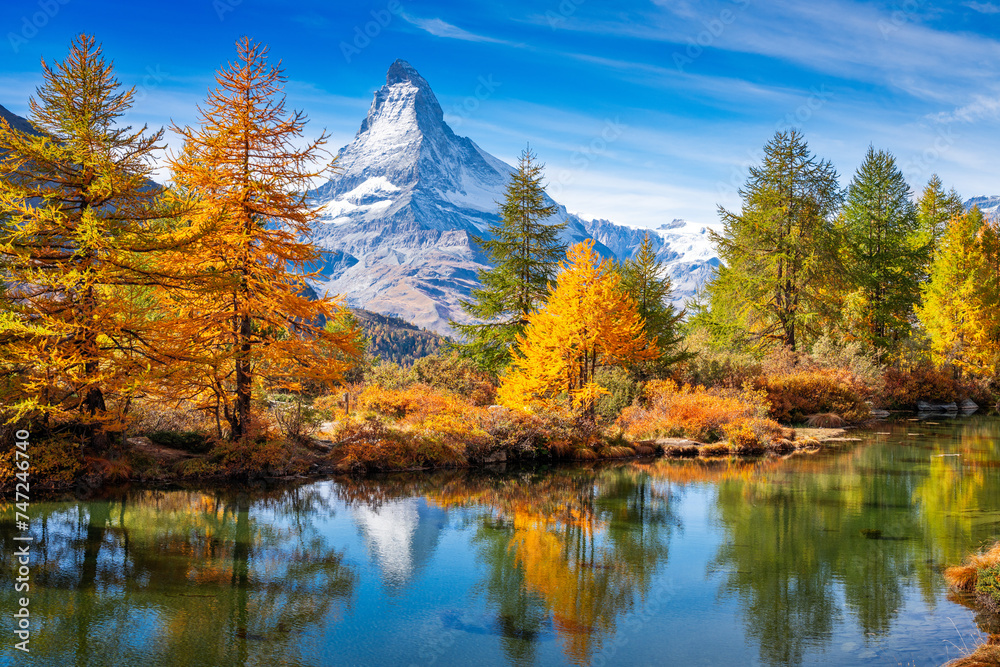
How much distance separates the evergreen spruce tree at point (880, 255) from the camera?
4025 centimetres

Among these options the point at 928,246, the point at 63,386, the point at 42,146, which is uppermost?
the point at 928,246

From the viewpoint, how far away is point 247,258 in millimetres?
18172

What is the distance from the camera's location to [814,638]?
8.87 metres

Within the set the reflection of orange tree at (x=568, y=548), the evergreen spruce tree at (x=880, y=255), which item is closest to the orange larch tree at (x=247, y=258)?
the reflection of orange tree at (x=568, y=548)

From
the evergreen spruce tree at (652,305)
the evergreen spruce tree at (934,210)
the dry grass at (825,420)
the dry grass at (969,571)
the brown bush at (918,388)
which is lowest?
the dry grass at (969,571)

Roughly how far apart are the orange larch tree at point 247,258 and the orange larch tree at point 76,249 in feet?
4.57

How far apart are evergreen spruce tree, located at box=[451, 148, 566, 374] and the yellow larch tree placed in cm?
503

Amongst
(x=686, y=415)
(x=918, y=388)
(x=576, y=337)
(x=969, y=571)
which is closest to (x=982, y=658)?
(x=969, y=571)

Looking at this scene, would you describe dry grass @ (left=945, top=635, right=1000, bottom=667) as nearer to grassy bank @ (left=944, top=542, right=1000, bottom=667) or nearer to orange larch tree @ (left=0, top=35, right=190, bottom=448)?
grassy bank @ (left=944, top=542, right=1000, bottom=667)

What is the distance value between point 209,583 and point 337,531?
12.1ft

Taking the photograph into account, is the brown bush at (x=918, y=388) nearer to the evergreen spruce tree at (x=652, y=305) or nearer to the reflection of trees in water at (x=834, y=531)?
the evergreen spruce tree at (x=652, y=305)

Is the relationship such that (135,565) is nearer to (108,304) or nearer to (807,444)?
(108,304)

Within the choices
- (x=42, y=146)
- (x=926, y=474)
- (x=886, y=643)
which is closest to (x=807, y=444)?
(x=926, y=474)

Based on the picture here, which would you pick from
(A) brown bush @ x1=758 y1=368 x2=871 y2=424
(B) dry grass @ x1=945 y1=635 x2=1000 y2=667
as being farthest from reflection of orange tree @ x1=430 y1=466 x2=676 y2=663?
(A) brown bush @ x1=758 y1=368 x2=871 y2=424
